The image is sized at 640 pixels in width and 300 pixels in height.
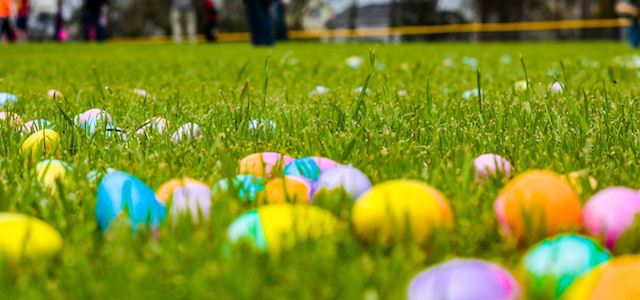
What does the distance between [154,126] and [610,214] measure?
Answer: 5.07ft

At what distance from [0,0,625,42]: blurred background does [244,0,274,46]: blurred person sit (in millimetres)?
14748

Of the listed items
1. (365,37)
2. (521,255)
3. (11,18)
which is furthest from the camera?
(365,37)

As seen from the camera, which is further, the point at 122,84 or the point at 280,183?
the point at 122,84

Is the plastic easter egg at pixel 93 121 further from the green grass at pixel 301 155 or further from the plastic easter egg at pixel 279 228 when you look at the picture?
the plastic easter egg at pixel 279 228

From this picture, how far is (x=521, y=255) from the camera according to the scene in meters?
1.29

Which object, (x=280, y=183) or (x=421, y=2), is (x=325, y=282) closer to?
(x=280, y=183)

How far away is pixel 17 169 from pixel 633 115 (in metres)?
1.88

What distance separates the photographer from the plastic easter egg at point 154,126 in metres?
2.36

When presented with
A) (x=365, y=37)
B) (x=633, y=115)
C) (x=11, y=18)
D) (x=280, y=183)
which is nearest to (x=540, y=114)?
(x=633, y=115)

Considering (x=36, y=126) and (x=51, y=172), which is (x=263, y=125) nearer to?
(x=36, y=126)

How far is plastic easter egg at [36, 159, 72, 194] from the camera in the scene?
5.47 ft

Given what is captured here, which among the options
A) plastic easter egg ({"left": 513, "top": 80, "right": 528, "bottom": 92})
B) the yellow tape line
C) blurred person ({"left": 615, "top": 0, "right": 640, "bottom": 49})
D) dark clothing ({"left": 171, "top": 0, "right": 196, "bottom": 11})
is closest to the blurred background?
the yellow tape line

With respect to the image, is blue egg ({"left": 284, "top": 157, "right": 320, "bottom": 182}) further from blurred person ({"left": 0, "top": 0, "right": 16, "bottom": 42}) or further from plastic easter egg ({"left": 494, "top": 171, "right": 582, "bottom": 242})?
blurred person ({"left": 0, "top": 0, "right": 16, "bottom": 42})

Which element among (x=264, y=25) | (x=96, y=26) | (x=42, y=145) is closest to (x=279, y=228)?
(x=42, y=145)
